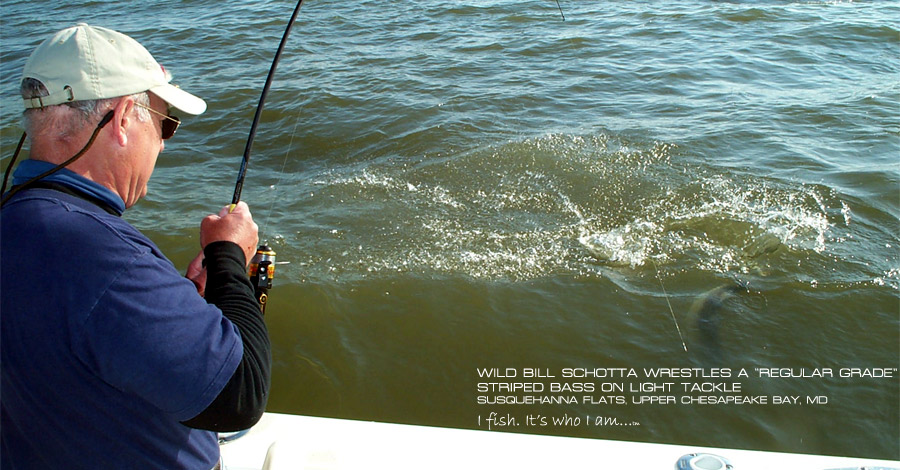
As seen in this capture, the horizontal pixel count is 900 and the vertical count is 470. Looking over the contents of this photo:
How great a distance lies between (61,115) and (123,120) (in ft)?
0.39

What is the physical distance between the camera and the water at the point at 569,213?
4.30 m

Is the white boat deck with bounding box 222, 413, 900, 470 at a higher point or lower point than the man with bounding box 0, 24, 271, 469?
lower

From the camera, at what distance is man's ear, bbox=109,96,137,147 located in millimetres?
1485

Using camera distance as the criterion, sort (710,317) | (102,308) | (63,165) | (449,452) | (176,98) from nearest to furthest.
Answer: (102,308) → (63,165) → (176,98) → (449,452) → (710,317)

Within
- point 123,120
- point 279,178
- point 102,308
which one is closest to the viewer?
point 102,308

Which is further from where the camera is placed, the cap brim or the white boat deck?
the white boat deck

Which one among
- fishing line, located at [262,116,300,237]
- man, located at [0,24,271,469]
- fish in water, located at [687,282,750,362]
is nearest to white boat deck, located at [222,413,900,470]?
man, located at [0,24,271,469]

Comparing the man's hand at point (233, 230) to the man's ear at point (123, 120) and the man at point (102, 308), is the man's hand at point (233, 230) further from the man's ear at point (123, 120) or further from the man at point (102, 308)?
the man's ear at point (123, 120)

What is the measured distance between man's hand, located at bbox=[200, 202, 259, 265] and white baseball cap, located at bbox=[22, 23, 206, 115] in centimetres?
36

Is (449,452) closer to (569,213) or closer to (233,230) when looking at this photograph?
(233,230)

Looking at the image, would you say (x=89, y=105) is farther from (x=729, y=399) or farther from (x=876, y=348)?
(x=876, y=348)

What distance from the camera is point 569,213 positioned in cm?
593

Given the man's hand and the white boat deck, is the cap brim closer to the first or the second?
the man's hand

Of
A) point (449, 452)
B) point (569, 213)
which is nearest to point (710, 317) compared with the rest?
point (569, 213)
